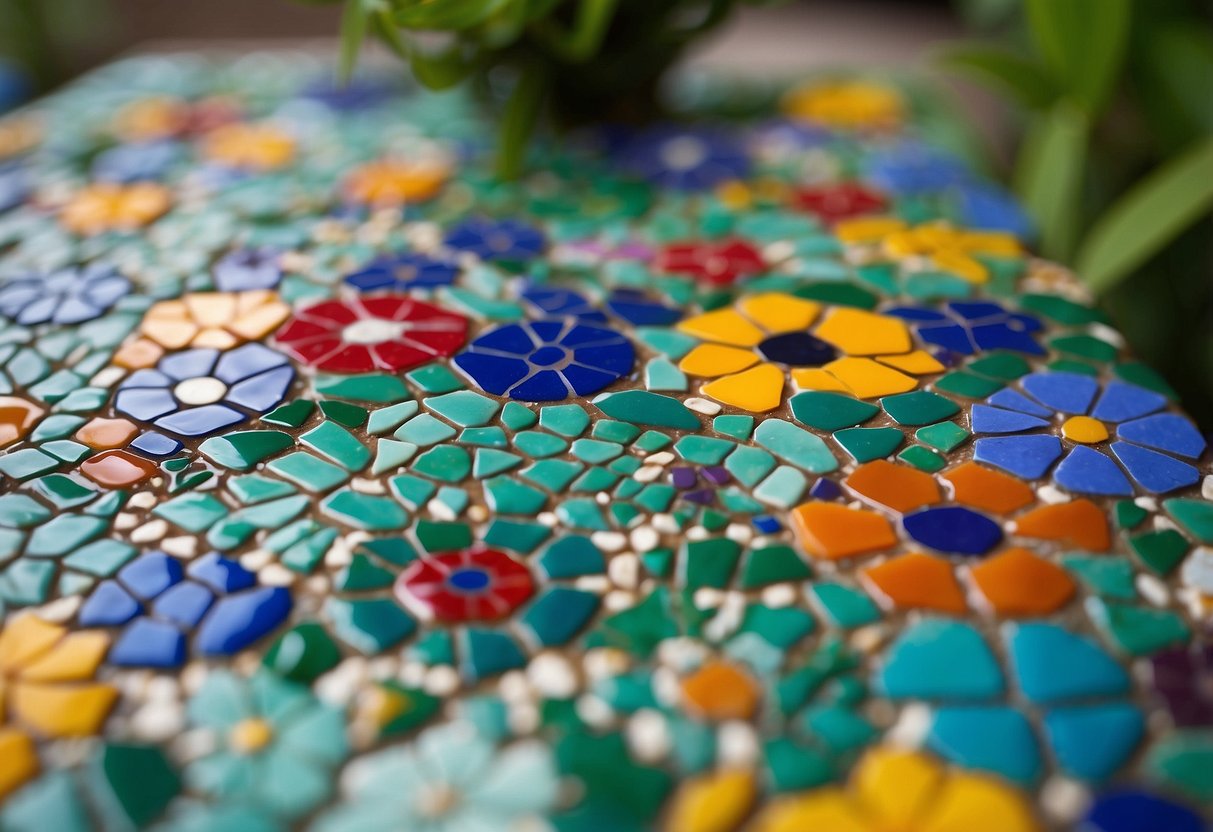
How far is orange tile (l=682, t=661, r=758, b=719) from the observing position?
1.02 feet

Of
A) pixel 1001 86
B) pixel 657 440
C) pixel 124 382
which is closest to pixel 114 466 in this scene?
pixel 124 382

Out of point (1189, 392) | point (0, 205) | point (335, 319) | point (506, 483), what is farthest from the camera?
point (1189, 392)

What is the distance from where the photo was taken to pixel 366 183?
67 centimetres

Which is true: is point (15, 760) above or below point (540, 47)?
below

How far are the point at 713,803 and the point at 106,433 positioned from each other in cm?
31

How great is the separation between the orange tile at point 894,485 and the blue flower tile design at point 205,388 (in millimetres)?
261

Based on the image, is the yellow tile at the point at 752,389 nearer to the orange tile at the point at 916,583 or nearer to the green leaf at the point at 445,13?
the orange tile at the point at 916,583

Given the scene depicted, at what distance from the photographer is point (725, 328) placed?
19.8 inches

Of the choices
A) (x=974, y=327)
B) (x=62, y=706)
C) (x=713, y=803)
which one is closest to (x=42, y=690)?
(x=62, y=706)

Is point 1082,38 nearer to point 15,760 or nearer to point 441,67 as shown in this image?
point 441,67

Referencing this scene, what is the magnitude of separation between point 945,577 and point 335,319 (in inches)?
12.6

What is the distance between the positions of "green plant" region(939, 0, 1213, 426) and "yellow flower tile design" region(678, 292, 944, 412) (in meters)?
0.24

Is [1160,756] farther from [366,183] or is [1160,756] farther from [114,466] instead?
[366,183]

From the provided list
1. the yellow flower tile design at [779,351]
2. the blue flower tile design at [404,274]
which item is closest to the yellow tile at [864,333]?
the yellow flower tile design at [779,351]
